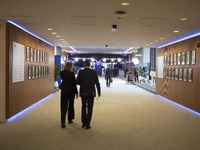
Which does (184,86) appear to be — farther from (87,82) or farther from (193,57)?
(87,82)

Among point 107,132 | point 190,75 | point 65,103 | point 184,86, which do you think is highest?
point 190,75

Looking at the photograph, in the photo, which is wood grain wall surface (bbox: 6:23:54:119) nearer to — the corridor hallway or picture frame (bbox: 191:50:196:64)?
the corridor hallway

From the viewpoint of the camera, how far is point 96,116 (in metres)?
7.55

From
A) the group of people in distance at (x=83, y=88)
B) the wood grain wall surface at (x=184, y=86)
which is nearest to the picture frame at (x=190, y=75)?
the wood grain wall surface at (x=184, y=86)

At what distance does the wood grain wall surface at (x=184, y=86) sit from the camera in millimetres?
8664

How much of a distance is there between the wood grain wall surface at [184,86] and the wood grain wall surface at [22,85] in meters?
6.07

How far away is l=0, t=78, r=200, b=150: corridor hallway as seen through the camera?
472cm

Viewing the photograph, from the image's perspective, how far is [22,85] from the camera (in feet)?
27.0

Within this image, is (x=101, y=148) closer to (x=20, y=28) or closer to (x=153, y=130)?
(x=153, y=130)

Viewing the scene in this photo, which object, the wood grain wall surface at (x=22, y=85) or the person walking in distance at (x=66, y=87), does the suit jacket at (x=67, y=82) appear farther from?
the wood grain wall surface at (x=22, y=85)

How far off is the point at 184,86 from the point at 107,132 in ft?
17.7

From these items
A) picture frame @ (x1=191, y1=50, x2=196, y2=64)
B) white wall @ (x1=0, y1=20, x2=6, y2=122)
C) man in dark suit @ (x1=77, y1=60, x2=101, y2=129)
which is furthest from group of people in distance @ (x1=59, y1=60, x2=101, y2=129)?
picture frame @ (x1=191, y1=50, x2=196, y2=64)

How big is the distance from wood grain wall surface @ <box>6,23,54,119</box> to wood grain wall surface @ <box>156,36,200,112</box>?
607 centimetres

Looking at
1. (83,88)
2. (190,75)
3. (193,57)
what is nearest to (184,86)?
(190,75)
